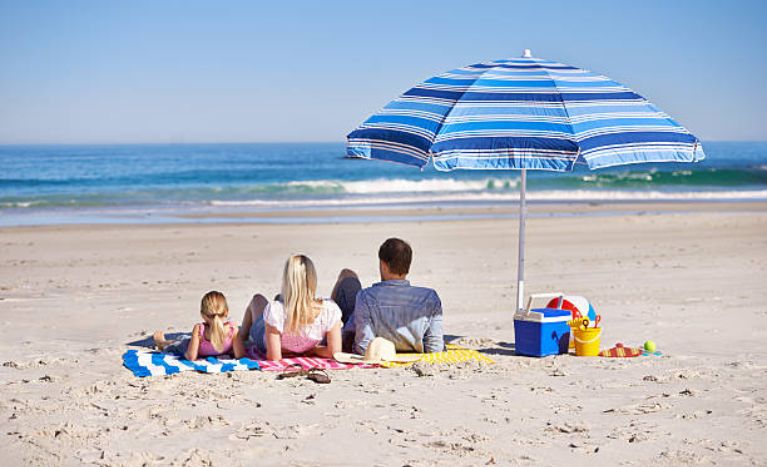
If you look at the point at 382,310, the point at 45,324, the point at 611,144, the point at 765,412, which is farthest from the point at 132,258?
the point at 765,412

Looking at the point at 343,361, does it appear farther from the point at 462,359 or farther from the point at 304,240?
the point at 304,240

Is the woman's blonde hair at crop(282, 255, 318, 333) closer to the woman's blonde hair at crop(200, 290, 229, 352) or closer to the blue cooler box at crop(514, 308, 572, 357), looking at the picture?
the woman's blonde hair at crop(200, 290, 229, 352)

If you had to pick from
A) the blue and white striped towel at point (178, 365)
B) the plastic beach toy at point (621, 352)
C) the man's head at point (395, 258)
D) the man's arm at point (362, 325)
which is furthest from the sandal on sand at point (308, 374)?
the plastic beach toy at point (621, 352)

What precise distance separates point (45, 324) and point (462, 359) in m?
3.91

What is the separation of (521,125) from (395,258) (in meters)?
1.28

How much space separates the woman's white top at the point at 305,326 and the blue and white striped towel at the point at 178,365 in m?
0.30

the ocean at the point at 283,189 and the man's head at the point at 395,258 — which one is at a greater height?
the man's head at the point at 395,258

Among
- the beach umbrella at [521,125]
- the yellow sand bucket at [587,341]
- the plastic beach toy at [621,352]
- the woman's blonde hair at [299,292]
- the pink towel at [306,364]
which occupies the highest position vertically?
the beach umbrella at [521,125]

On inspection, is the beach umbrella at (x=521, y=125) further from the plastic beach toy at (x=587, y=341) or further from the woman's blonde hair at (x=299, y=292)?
the woman's blonde hair at (x=299, y=292)

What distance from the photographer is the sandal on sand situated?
593cm

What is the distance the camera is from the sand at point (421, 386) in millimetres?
4531

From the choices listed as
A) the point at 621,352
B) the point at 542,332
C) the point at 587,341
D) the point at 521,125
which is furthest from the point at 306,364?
the point at 621,352

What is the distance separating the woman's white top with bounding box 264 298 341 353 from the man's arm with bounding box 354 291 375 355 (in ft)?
0.50

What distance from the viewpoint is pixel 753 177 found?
1602 inches
